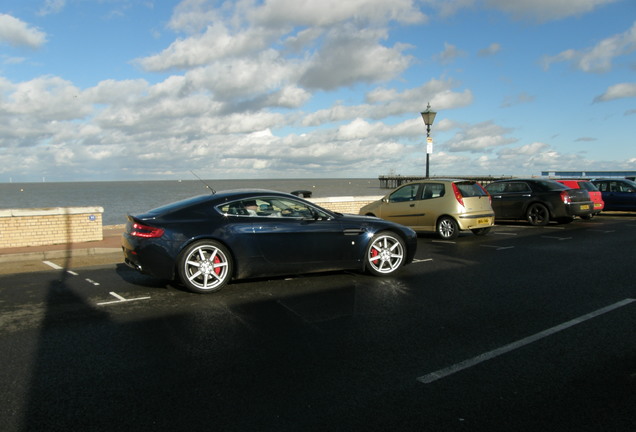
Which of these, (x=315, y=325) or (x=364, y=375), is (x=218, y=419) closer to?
(x=364, y=375)

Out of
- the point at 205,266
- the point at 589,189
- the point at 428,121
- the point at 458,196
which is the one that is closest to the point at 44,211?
the point at 205,266

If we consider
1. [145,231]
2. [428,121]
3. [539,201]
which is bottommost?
[145,231]

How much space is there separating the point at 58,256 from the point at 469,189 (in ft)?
32.6

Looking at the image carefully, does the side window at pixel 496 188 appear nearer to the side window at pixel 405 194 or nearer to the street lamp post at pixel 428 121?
the street lamp post at pixel 428 121

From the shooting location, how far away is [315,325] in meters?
5.20

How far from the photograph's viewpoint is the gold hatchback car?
12555mm

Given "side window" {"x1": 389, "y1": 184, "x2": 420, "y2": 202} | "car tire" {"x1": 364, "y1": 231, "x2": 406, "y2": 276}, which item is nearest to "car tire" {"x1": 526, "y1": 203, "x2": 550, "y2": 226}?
"side window" {"x1": 389, "y1": 184, "x2": 420, "y2": 202}

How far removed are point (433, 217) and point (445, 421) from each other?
10074mm

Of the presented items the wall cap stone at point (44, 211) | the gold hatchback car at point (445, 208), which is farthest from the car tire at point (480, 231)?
the wall cap stone at point (44, 211)

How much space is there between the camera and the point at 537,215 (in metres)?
16.1

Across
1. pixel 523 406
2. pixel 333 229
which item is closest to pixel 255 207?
pixel 333 229

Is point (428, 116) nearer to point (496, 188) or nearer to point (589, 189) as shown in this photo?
point (496, 188)

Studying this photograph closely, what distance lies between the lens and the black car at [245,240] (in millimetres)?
6641

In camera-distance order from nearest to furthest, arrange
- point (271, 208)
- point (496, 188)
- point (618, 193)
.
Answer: point (271, 208) < point (496, 188) < point (618, 193)
